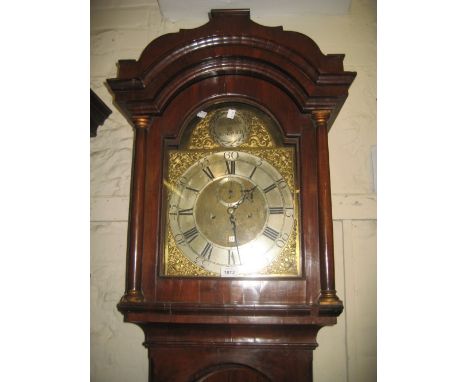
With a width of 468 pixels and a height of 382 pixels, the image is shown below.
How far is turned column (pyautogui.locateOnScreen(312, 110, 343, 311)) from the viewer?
2.95 ft

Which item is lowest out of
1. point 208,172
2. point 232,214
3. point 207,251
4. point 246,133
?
point 207,251

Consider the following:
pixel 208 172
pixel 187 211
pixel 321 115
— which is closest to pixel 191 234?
pixel 187 211

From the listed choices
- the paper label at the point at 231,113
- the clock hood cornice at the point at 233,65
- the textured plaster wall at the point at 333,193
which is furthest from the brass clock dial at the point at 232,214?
the textured plaster wall at the point at 333,193

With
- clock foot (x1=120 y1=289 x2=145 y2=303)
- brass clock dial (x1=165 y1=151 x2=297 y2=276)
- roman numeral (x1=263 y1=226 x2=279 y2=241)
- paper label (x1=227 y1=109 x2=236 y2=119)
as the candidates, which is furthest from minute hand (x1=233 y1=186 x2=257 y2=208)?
clock foot (x1=120 y1=289 x2=145 y2=303)

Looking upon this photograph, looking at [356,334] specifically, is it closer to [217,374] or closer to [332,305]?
[332,305]

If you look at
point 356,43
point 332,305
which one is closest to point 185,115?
point 332,305

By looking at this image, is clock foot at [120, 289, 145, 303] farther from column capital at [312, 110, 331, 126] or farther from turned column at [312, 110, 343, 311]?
column capital at [312, 110, 331, 126]

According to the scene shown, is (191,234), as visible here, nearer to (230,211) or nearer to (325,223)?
(230,211)

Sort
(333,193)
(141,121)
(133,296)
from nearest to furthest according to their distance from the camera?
(133,296) → (141,121) → (333,193)

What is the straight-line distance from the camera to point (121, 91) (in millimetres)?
1035

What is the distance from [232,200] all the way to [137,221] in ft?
0.91

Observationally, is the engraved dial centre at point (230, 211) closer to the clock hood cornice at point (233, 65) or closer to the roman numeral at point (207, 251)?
the roman numeral at point (207, 251)

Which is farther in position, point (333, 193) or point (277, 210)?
point (333, 193)

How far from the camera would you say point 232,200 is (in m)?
1.02
